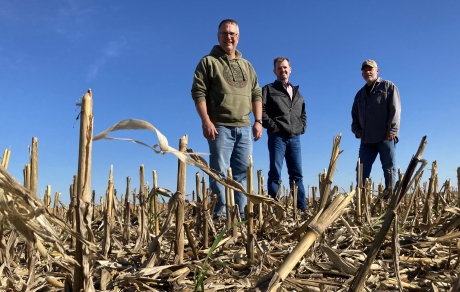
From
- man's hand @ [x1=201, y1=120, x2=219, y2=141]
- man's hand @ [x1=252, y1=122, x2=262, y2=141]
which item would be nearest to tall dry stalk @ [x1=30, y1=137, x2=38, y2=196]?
man's hand @ [x1=201, y1=120, x2=219, y2=141]

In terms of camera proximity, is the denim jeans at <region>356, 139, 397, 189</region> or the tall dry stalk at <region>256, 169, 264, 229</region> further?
the denim jeans at <region>356, 139, 397, 189</region>

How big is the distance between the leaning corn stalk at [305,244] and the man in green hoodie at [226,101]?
2338 mm

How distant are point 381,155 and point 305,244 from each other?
14.1 ft

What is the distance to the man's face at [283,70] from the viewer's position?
489 cm

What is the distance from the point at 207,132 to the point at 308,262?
1.75 meters

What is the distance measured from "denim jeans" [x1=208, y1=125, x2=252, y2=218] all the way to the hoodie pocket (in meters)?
0.10

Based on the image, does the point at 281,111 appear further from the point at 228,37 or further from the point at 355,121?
the point at 228,37

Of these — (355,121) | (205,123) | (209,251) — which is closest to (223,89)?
(205,123)

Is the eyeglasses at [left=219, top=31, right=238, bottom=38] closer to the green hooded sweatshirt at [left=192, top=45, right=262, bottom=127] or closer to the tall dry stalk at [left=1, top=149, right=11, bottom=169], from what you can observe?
the green hooded sweatshirt at [left=192, top=45, right=262, bottom=127]

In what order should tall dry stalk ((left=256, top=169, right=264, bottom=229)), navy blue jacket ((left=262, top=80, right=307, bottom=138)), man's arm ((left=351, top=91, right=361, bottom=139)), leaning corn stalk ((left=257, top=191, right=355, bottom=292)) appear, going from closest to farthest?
1. leaning corn stalk ((left=257, top=191, right=355, bottom=292))
2. tall dry stalk ((left=256, top=169, right=264, bottom=229))
3. navy blue jacket ((left=262, top=80, right=307, bottom=138))
4. man's arm ((left=351, top=91, right=361, bottom=139))

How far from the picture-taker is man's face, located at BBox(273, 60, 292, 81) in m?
4.89

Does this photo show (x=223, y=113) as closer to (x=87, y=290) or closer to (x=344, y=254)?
(x=344, y=254)

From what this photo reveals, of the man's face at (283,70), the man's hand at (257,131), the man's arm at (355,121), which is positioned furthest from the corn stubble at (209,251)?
the man's arm at (355,121)

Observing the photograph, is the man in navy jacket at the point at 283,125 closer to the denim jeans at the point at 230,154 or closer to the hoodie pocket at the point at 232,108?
the denim jeans at the point at 230,154
